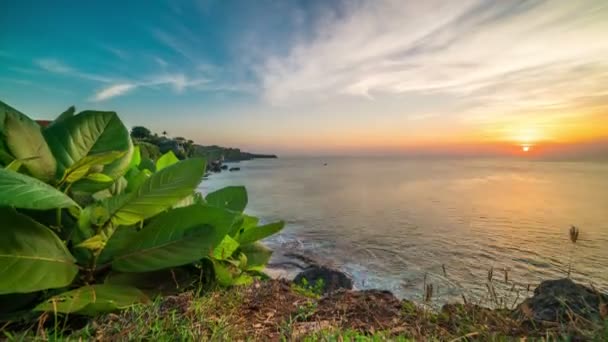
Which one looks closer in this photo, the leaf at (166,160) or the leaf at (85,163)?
the leaf at (85,163)

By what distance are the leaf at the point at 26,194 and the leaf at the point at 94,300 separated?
30 cm

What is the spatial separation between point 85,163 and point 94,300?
1.39ft

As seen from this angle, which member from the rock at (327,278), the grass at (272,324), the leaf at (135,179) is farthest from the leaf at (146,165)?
the rock at (327,278)

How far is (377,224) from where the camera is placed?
17.7 meters

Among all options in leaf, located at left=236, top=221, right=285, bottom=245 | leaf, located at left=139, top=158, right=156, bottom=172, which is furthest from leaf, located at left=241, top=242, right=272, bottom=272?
leaf, located at left=139, top=158, right=156, bottom=172

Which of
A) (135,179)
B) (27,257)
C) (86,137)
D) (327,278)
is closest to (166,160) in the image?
(135,179)

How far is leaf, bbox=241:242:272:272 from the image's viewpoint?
1.44 meters

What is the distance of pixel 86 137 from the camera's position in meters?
1.06

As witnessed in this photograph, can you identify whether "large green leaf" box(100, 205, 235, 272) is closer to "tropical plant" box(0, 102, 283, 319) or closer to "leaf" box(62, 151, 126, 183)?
"tropical plant" box(0, 102, 283, 319)

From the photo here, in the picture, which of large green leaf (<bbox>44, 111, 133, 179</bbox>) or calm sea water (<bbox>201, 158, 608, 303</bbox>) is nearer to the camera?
large green leaf (<bbox>44, 111, 133, 179</bbox>)

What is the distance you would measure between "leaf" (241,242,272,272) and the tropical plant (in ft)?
1.23

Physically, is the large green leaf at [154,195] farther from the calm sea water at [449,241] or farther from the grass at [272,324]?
the calm sea water at [449,241]

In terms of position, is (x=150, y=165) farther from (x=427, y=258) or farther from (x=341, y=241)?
(x=341, y=241)

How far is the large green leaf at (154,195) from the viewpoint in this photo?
0.98 meters
